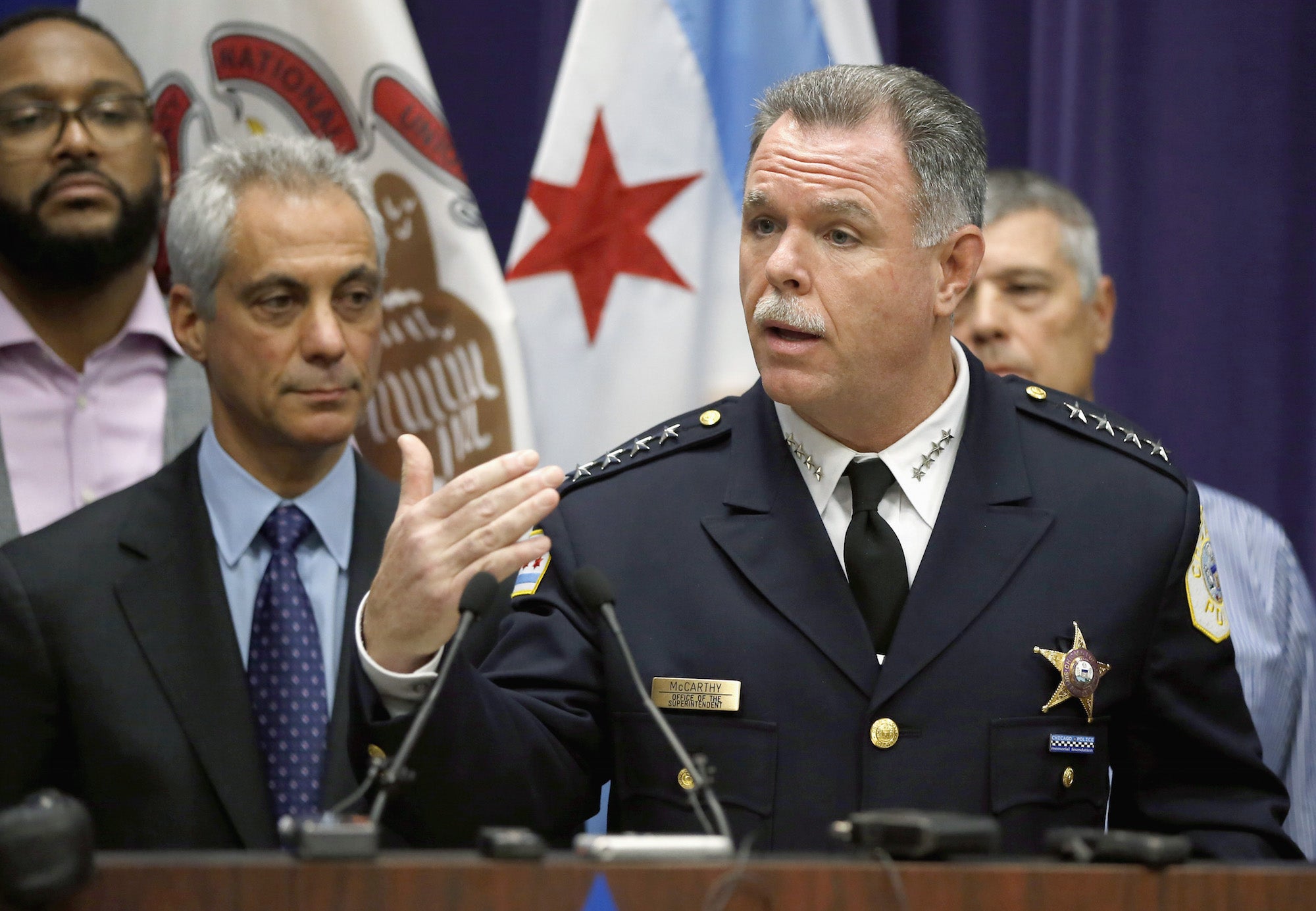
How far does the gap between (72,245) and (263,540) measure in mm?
850

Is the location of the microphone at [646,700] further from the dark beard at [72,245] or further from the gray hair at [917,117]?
the dark beard at [72,245]

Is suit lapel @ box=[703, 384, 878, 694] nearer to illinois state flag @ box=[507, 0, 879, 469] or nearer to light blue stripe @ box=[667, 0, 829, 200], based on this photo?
illinois state flag @ box=[507, 0, 879, 469]

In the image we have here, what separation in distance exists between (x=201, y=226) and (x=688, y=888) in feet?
6.07

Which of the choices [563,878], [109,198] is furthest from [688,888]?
[109,198]

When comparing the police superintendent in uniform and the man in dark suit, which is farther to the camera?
the man in dark suit

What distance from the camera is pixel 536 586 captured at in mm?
1990

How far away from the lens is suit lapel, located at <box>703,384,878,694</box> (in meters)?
1.91

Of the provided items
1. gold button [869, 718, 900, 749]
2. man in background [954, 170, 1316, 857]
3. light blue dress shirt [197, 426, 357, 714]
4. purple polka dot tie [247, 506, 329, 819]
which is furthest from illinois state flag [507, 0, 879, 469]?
gold button [869, 718, 900, 749]

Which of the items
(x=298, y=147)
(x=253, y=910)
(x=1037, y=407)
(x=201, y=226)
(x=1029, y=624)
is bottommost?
(x=253, y=910)

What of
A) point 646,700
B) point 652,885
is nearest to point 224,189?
point 646,700

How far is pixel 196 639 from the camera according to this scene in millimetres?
2406

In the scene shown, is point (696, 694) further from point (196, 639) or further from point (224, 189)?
point (224, 189)

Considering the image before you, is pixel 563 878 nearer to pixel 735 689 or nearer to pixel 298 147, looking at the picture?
pixel 735 689

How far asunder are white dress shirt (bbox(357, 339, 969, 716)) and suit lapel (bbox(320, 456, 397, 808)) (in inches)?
27.5
